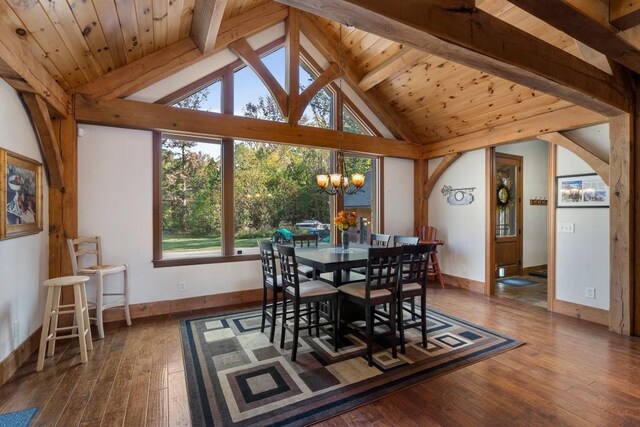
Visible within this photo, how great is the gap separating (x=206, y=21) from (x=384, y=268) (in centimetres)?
298

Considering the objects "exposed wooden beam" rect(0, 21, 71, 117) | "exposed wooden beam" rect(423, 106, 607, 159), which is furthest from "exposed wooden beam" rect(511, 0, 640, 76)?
"exposed wooden beam" rect(0, 21, 71, 117)

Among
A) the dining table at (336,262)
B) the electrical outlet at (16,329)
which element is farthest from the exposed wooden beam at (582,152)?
the electrical outlet at (16,329)

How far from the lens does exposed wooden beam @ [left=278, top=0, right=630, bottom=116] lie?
1675 mm

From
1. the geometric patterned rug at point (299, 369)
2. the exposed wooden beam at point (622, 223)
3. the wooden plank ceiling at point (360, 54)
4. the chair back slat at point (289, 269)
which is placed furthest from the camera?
the exposed wooden beam at point (622, 223)

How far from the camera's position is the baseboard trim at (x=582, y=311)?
3554mm

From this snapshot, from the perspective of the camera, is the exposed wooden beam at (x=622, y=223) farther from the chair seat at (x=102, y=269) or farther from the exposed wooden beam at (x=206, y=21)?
the chair seat at (x=102, y=269)

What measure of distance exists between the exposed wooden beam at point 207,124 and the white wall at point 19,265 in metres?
0.73

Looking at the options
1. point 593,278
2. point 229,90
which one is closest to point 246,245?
point 229,90

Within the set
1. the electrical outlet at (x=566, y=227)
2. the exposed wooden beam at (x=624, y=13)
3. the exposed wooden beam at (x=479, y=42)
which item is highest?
the exposed wooden beam at (x=624, y=13)

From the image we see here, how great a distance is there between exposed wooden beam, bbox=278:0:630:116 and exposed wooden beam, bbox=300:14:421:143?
2.89 m

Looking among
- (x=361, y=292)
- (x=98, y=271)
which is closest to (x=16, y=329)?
(x=98, y=271)

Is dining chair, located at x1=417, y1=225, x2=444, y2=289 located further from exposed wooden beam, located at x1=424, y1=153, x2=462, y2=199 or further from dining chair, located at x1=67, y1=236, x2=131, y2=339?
dining chair, located at x1=67, y1=236, x2=131, y2=339

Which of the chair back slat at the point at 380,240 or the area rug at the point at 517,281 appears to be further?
the area rug at the point at 517,281

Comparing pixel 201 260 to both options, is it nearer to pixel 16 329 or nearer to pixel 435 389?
pixel 16 329
